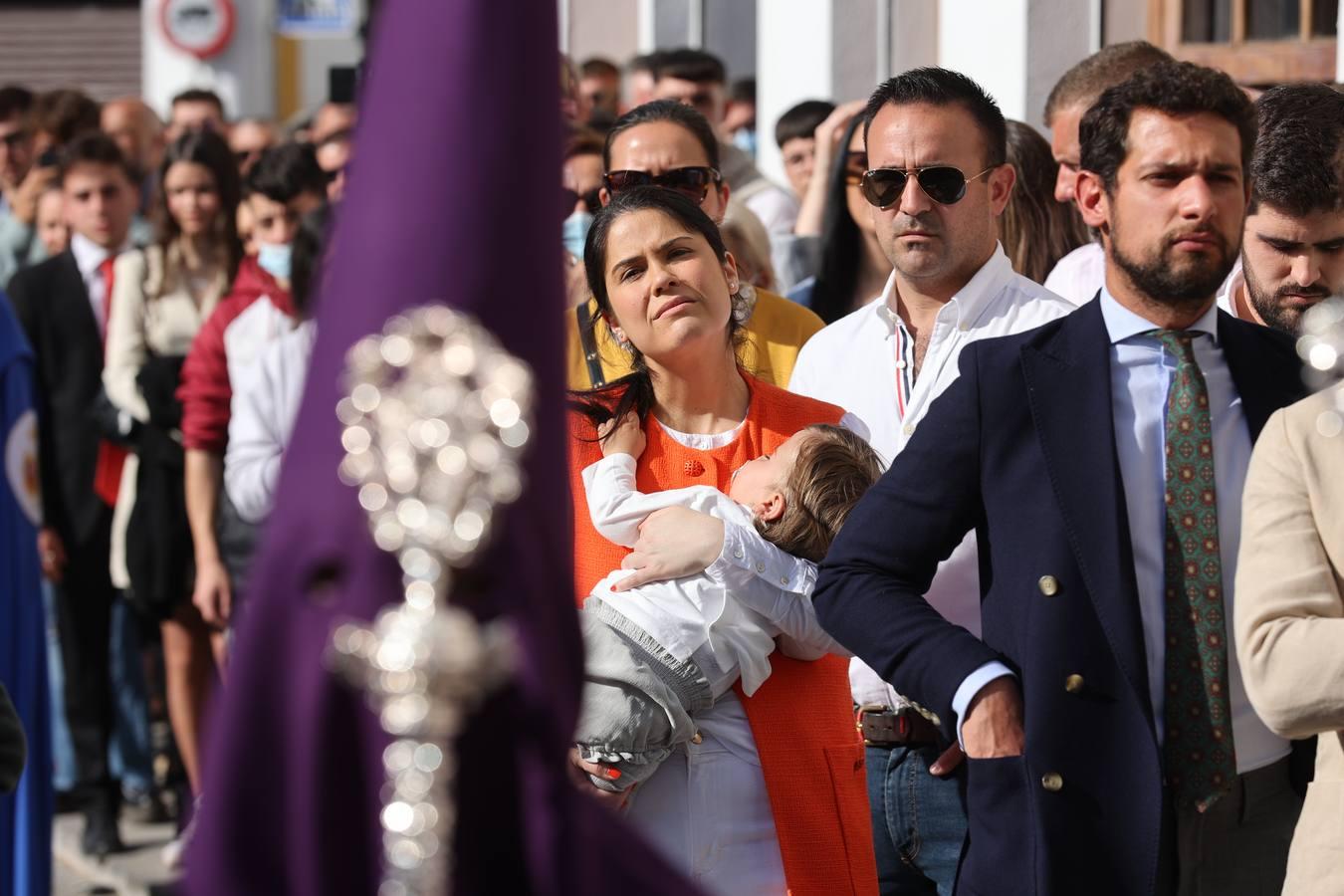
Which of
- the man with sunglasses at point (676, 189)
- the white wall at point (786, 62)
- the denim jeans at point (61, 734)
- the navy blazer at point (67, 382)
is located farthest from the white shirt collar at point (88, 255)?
the white wall at point (786, 62)

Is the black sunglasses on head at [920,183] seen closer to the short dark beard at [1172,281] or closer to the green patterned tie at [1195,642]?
the short dark beard at [1172,281]

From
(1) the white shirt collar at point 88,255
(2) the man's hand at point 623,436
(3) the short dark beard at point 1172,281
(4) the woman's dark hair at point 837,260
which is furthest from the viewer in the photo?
(1) the white shirt collar at point 88,255

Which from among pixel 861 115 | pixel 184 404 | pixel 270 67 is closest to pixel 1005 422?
pixel 861 115

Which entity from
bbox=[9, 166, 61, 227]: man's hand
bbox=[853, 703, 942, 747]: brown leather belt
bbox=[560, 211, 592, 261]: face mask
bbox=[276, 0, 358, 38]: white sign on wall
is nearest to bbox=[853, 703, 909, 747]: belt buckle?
bbox=[853, 703, 942, 747]: brown leather belt

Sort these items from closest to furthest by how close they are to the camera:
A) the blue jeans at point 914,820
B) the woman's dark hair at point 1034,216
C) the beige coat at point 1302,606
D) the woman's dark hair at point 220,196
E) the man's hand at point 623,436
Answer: the beige coat at point 1302,606
the man's hand at point 623,436
the blue jeans at point 914,820
the woman's dark hair at point 1034,216
the woman's dark hair at point 220,196

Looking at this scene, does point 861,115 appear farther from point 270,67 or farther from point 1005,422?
point 270,67

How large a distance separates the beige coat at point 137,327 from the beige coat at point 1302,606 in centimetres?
465

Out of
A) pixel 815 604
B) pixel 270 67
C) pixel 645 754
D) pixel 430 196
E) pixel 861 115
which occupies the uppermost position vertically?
pixel 270 67

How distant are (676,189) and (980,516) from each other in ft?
5.77

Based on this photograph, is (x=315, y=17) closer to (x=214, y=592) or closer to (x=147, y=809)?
(x=147, y=809)

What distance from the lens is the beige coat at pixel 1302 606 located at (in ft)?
9.07

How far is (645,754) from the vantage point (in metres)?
3.43

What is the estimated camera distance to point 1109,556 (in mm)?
3061

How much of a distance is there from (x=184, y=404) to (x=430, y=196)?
17.4 feet
